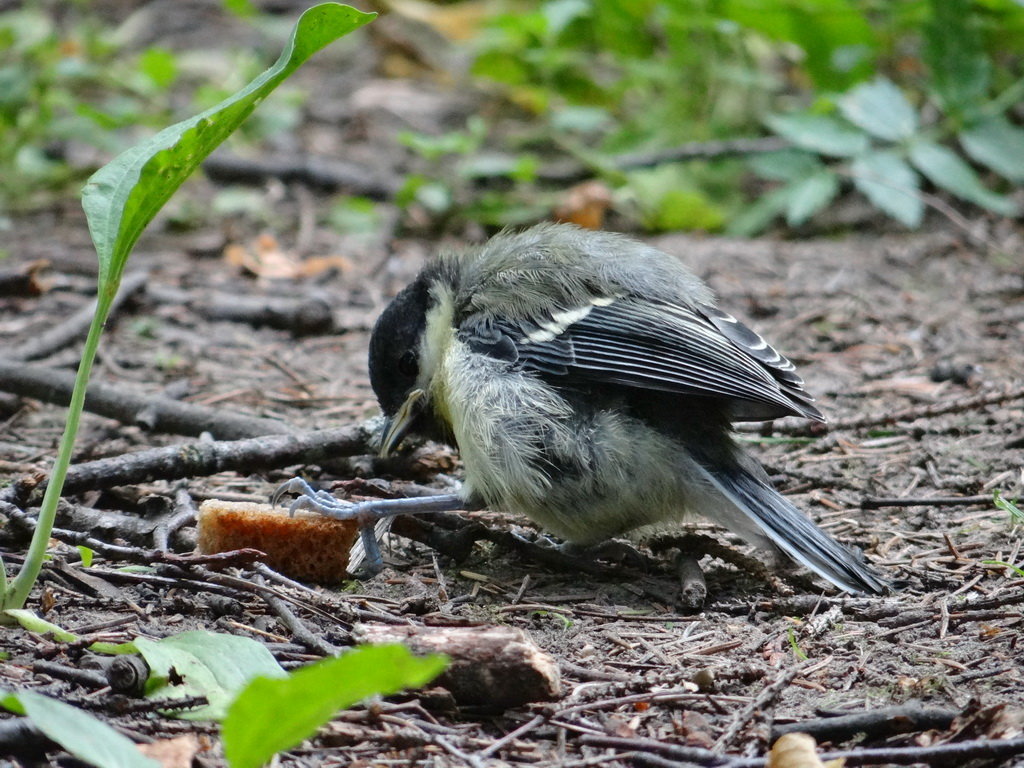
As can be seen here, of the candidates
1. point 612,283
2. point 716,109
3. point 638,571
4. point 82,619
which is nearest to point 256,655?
point 82,619

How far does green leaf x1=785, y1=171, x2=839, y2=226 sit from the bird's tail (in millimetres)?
2642

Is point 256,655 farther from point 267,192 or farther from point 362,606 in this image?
point 267,192

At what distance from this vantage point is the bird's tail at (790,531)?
95.4 inches

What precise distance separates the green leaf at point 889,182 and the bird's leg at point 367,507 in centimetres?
307

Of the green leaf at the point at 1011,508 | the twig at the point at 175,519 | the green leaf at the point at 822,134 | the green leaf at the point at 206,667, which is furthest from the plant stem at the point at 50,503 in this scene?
the green leaf at the point at 822,134

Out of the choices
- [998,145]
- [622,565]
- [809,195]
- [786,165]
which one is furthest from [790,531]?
[998,145]

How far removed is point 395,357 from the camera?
299cm

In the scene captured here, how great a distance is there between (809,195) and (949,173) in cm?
64

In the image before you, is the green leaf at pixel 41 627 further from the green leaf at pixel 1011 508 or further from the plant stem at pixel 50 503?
the green leaf at pixel 1011 508

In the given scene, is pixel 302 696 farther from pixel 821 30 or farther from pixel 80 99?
pixel 80 99

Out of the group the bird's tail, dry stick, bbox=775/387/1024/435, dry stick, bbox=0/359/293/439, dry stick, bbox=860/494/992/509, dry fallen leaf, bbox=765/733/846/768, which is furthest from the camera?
dry stick, bbox=775/387/1024/435

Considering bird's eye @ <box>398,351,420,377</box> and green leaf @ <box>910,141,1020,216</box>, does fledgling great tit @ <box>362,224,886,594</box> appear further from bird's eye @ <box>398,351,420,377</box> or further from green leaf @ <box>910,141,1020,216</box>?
green leaf @ <box>910,141,1020,216</box>

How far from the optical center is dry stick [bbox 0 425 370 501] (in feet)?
8.69

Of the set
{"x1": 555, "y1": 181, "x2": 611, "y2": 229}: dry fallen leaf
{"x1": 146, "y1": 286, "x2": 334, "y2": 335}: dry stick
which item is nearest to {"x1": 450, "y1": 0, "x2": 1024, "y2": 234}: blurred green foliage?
{"x1": 555, "y1": 181, "x2": 611, "y2": 229}: dry fallen leaf
